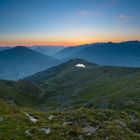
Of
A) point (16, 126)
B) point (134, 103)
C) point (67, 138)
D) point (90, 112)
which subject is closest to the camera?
point (67, 138)

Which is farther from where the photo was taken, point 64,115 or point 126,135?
point 64,115

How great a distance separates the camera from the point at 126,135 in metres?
32.0

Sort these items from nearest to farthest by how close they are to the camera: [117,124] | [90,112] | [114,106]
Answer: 1. [117,124]
2. [90,112]
3. [114,106]

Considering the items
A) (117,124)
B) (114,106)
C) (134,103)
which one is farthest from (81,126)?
(114,106)

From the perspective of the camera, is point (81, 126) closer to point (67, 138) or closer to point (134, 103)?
point (67, 138)

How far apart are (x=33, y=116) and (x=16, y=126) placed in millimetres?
6686

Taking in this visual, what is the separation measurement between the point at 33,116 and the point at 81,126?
828cm

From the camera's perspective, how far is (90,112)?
39.5 meters

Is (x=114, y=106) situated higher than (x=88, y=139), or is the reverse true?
(x=88, y=139)

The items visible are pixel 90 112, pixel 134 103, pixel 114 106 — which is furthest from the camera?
pixel 114 106

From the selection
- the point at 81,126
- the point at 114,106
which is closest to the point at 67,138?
the point at 81,126

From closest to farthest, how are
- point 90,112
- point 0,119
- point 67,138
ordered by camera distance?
point 67,138 < point 0,119 < point 90,112

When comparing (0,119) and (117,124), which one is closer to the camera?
(0,119)

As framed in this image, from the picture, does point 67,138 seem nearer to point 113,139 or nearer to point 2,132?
point 113,139
